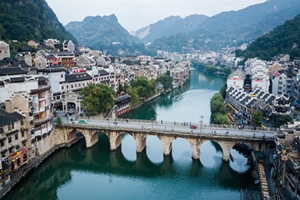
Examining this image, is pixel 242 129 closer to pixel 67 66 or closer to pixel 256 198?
pixel 256 198

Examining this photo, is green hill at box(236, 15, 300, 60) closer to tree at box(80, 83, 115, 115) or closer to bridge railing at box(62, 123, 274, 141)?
tree at box(80, 83, 115, 115)

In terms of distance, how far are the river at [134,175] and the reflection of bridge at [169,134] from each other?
4.96 feet

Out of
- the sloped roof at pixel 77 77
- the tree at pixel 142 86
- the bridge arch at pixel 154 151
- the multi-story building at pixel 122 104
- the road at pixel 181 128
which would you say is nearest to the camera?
the road at pixel 181 128

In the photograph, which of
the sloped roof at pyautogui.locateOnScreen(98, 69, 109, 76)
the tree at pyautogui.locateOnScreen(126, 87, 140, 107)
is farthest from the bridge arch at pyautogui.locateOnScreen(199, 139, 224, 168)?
the sloped roof at pyautogui.locateOnScreen(98, 69, 109, 76)

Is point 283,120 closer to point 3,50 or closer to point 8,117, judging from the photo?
point 8,117

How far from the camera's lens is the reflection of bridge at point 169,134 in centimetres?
3475

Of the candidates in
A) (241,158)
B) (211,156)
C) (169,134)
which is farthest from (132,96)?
(241,158)

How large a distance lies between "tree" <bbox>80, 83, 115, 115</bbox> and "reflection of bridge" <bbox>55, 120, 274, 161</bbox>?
6469 mm

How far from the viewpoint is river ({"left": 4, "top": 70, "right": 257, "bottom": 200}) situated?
31.8m

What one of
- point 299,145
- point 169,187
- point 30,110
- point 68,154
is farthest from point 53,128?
point 299,145

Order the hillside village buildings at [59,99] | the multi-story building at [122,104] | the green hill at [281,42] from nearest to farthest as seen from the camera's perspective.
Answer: the hillside village buildings at [59,99] < the multi-story building at [122,104] < the green hill at [281,42]

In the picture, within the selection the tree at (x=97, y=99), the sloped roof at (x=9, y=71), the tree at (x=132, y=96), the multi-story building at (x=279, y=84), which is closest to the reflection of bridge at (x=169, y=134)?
the tree at (x=97, y=99)

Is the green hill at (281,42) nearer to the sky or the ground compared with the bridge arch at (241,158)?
nearer to the sky

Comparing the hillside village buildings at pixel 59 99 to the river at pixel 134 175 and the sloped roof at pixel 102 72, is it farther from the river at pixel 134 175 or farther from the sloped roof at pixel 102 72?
the river at pixel 134 175
